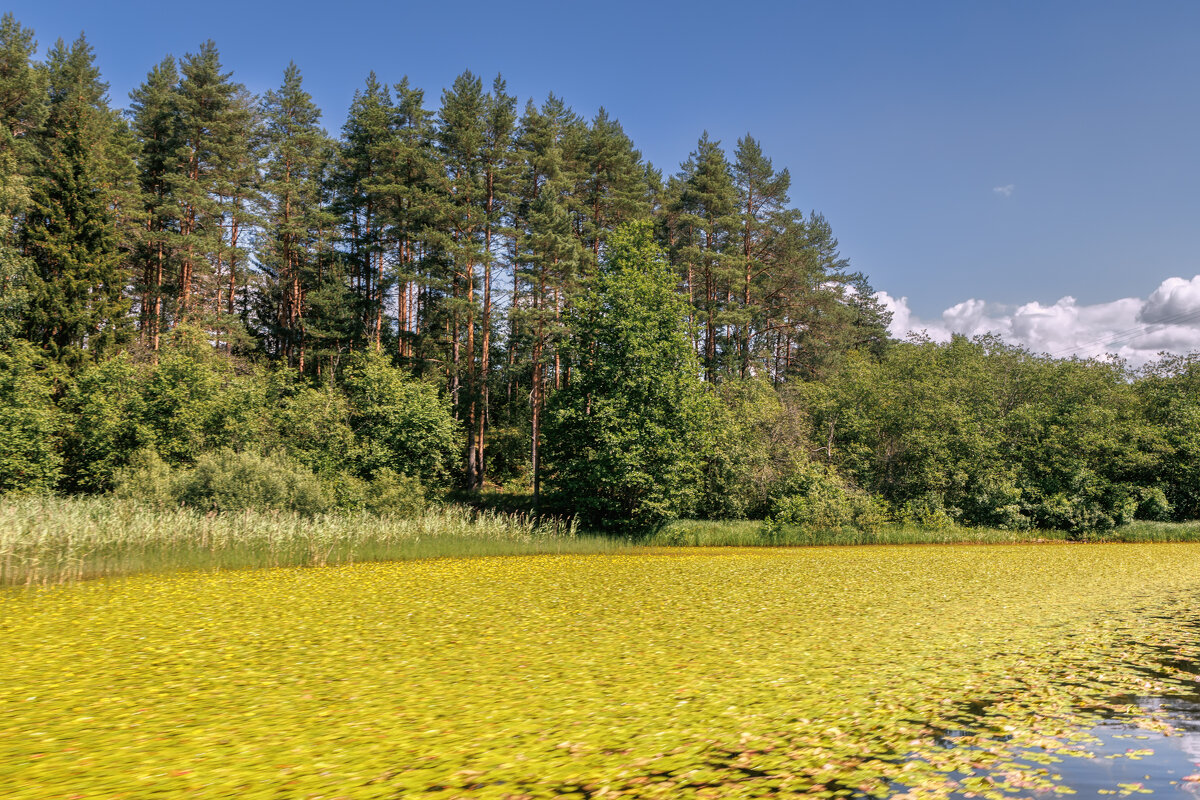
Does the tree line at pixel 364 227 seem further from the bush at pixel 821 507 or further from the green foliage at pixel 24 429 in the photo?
the bush at pixel 821 507

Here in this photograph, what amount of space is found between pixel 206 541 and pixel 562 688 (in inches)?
522

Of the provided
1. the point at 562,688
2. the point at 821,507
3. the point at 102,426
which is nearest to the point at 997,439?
the point at 821,507

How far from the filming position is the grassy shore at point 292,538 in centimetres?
1310

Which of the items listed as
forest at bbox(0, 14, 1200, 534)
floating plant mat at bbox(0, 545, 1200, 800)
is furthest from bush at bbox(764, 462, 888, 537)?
floating plant mat at bbox(0, 545, 1200, 800)

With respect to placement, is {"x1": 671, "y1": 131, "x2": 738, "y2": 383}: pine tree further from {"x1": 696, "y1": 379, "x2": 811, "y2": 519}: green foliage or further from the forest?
{"x1": 696, "y1": 379, "x2": 811, "y2": 519}: green foliage

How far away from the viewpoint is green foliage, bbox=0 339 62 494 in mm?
22562

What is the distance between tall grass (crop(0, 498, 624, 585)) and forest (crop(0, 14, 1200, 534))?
12.0ft

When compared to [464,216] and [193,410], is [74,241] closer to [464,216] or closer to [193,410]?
[193,410]

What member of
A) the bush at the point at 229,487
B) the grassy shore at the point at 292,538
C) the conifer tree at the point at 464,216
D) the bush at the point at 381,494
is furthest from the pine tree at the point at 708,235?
the bush at the point at 229,487

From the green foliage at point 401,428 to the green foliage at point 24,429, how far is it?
35.5 ft

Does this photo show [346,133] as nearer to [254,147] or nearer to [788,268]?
[254,147]

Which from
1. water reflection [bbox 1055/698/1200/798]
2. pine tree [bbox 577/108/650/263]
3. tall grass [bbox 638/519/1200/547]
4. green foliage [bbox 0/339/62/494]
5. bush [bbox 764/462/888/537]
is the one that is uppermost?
pine tree [bbox 577/108/650/263]

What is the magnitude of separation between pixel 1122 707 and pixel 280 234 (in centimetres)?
4052

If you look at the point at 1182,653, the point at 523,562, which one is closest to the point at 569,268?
the point at 523,562
